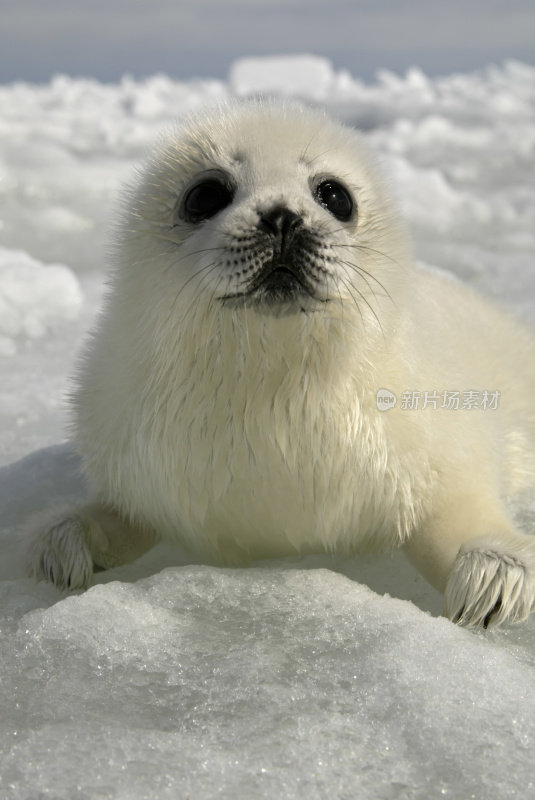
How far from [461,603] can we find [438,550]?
0.66 feet

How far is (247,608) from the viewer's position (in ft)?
6.73

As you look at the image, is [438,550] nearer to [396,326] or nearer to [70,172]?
[396,326]

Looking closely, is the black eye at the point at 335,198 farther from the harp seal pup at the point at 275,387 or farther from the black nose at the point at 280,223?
the black nose at the point at 280,223

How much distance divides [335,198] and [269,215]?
31cm

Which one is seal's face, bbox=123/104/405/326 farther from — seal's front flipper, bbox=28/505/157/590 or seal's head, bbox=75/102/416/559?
seal's front flipper, bbox=28/505/157/590

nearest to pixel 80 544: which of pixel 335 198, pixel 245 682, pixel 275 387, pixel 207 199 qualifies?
pixel 275 387

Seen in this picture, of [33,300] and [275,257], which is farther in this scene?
[33,300]

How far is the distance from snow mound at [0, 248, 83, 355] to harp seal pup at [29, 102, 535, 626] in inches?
93.7

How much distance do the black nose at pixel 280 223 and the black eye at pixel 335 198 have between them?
Answer: 23 centimetres

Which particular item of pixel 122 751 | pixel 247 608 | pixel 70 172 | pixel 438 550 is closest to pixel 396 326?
pixel 438 550

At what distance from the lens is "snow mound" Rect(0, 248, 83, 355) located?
4730 mm

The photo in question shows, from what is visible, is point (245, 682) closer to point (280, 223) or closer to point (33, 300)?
point (280, 223)

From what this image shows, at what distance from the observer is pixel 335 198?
86.7 inches

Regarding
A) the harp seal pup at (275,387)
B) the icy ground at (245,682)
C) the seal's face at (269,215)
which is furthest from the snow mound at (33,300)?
the seal's face at (269,215)
